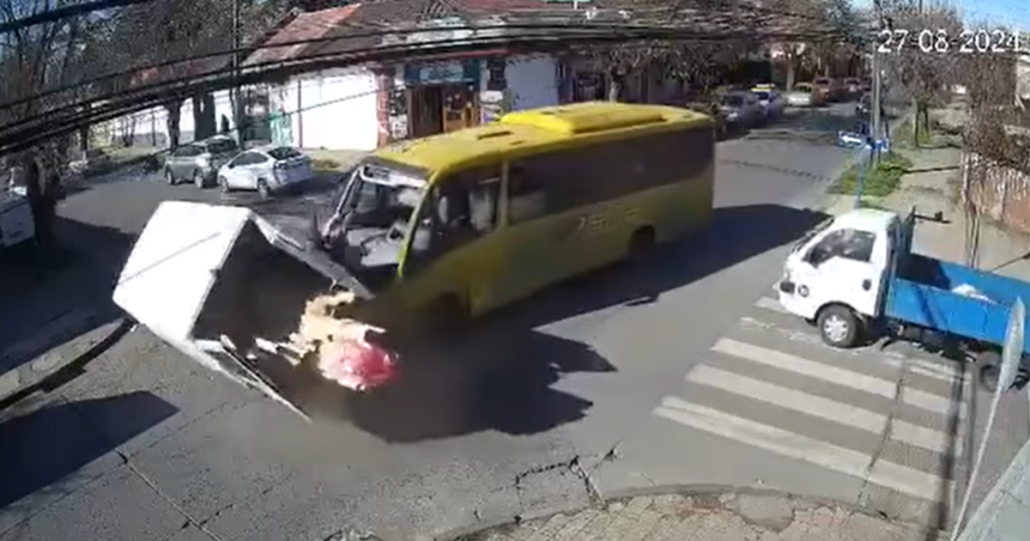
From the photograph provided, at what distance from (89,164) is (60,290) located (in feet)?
45.5

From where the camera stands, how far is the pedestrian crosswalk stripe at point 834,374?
1116 cm

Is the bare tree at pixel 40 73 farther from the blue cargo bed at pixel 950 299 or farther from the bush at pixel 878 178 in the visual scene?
the bush at pixel 878 178

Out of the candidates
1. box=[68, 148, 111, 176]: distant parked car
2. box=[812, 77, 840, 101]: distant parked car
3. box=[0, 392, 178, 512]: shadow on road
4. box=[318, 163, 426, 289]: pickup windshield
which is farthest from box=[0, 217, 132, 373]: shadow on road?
box=[812, 77, 840, 101]: distant parked car

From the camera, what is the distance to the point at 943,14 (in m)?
37.0

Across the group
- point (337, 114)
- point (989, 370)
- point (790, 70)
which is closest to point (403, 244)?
point (989, 370)

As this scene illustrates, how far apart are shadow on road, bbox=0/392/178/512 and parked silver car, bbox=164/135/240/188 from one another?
1658 cm

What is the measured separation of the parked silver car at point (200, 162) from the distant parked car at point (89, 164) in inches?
111

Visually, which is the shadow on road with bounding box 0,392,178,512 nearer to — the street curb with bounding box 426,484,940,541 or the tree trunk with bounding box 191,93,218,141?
the street curb with bounding box 426,484,940,541

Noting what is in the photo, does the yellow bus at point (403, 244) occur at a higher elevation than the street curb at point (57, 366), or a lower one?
higher

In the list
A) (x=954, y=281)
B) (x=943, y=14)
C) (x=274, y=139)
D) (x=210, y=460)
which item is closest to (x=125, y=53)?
(x=274, y=139)

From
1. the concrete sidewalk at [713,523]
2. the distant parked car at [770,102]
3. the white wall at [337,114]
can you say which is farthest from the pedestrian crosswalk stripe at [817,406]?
the distant parked car at [770,102]

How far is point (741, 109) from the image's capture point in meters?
35.1

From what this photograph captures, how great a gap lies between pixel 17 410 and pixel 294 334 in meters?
3.62

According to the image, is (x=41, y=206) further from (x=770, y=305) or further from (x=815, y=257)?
(x=815, y=257)
